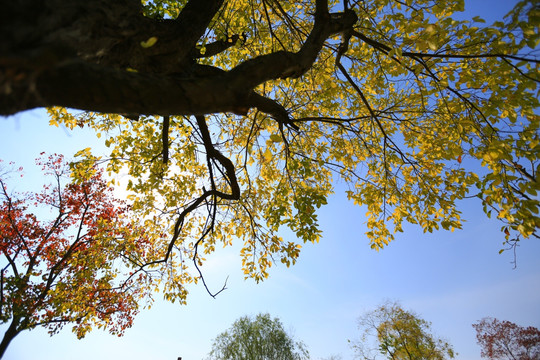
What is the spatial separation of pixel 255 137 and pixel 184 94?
4298 millimetres

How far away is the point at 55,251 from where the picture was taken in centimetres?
1101

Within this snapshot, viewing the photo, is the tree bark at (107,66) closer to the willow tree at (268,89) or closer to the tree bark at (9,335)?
the willow tree at (268,89)

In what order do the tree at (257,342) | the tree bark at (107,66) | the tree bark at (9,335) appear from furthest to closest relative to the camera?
the tree at (257,342), the tree bark at (9,335), the tree bark at (107,66)

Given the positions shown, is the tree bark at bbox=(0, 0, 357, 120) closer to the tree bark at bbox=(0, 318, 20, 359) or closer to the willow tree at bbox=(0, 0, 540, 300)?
the willow tree at bbox=(0, 0, 540, 300)

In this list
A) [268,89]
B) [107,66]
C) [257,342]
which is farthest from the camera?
[257,342]

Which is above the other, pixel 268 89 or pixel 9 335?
pixel 268 89

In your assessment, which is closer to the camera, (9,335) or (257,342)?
(9,335)

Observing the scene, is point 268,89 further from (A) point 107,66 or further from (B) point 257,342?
(B) point 257,342

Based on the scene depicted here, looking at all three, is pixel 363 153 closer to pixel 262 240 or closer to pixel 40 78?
pixel 262 240

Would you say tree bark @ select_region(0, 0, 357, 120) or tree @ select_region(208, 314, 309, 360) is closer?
tree bark @ select_region(0, 0, 357, 120)

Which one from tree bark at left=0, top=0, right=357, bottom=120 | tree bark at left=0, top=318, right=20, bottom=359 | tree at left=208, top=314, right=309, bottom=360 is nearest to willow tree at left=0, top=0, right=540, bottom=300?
tree bark at left=0, top=0, right=357, bottom=120

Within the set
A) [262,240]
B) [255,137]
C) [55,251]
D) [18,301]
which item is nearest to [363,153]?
[255,137]

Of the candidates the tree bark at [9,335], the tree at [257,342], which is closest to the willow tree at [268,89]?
the tree bark at [9,335]

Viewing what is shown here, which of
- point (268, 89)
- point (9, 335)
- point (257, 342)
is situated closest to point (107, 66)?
point (268, 89)
